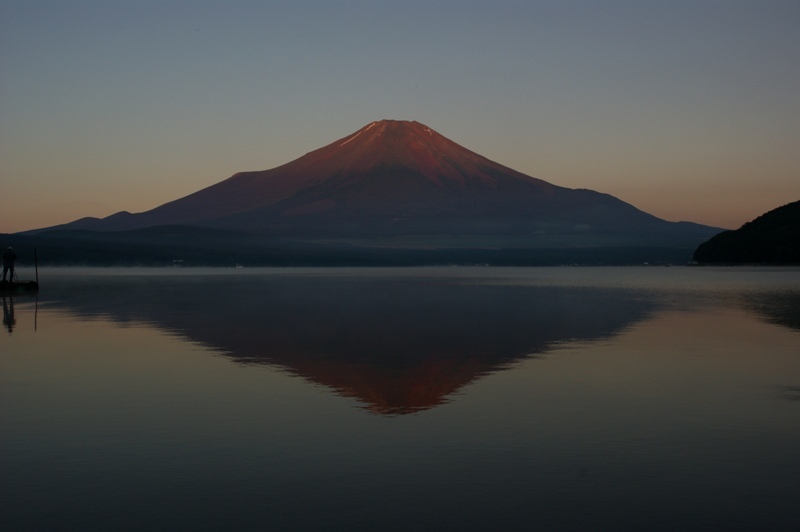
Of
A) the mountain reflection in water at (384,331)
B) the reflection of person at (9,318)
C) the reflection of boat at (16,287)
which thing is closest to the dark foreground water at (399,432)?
the mountain reflection in water at (384,331)

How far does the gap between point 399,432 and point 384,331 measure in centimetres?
1991

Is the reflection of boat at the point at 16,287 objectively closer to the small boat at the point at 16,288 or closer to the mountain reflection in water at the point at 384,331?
the small boat at the point at 16,288

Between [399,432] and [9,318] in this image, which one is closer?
[399,432]

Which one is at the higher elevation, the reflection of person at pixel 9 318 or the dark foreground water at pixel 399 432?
the reflection of person at pixel 9 318

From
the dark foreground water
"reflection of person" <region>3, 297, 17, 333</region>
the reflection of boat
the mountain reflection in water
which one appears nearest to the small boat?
the reflection of boat

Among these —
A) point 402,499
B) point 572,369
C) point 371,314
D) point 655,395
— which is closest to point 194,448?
point 402,499

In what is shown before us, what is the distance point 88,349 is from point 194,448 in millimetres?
15429

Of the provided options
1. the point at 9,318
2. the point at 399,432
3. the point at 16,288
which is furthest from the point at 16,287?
the point at 399,432

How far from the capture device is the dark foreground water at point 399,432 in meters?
10.9

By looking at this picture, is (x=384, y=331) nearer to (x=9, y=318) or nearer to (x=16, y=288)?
(x=9, y=318)

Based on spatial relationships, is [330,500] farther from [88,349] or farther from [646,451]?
[88,349]

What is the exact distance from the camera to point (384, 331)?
35156 mm

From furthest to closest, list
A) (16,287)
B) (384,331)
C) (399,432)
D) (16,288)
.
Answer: (16,287) → (16,288) → (384,331) → (399,432)

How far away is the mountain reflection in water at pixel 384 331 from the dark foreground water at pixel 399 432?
0.62 ft
